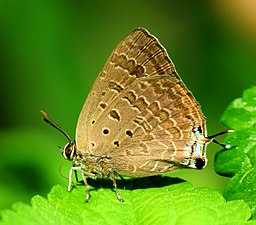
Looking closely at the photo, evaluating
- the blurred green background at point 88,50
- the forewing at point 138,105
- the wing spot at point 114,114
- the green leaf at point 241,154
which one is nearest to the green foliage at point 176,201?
the green leaf at point 241,154

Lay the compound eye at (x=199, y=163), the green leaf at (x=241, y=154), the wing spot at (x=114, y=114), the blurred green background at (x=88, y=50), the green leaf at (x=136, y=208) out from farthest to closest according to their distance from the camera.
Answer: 1. the blurred green background at (x=88, y=50)
2. the wing spot at (x=114, y=114)
3. the compound eye at (x=199, y=163)
4. the green leaf at (x=241, y=154)
5. the green leaf at (x=136, y=208)

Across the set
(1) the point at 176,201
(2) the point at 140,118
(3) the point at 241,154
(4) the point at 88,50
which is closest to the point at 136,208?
(1) the point at 176,201

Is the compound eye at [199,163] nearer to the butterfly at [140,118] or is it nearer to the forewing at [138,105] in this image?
the butterfly at [140,118]

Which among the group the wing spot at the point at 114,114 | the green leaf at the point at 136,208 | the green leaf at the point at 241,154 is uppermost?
the wing spot at the point at 114,114

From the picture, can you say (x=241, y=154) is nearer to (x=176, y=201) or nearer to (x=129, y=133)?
(x=176, y=201)

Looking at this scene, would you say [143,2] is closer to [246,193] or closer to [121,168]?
[121,168]

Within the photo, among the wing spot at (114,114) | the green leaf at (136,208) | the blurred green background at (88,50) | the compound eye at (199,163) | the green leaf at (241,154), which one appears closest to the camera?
the green leaf at (136,208)

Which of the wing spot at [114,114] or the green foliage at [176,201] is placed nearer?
the green foliage at [176,201]

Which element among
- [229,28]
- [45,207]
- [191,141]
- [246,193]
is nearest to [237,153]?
[246,193]
